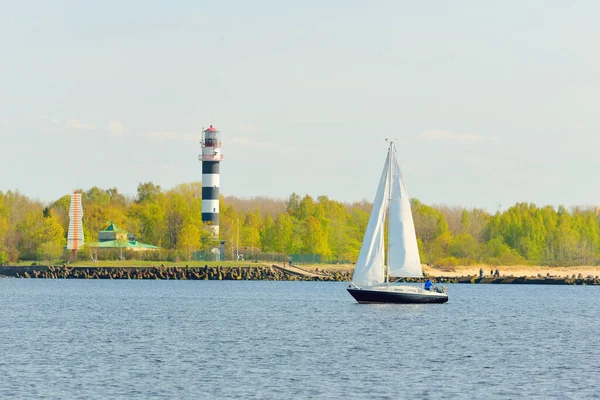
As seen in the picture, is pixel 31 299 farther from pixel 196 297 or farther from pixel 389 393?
pixel 389 393

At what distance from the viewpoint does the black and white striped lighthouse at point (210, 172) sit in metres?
149

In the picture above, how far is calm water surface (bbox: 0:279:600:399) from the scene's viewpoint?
3734 cm

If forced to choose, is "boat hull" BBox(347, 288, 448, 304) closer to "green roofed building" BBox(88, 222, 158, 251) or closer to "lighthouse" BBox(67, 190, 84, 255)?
"green roofed building" BBox(88, 222, 158, 251)

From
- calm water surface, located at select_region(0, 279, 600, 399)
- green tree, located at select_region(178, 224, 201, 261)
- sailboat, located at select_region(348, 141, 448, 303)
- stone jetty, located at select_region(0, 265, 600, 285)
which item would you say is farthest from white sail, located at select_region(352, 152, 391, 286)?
green tree, located at select_region(178, 224, 201, 261)

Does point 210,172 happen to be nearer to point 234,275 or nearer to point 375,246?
point 234,275

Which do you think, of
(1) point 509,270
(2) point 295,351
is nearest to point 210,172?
(1) point 509,270

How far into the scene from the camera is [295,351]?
1907 inches

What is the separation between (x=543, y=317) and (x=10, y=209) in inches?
5596

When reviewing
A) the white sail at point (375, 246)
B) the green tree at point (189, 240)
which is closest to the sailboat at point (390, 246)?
the white sail at point (375, 246)

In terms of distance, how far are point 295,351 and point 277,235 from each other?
12674 centimetres

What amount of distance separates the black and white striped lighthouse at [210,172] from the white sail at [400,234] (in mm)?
77755

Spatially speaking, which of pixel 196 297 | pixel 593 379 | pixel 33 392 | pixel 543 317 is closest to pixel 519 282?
pixel 196 297

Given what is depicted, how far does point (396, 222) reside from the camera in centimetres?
7238

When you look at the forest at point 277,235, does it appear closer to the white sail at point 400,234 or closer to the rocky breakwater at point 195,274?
the rocky breakwater at point 195,274
